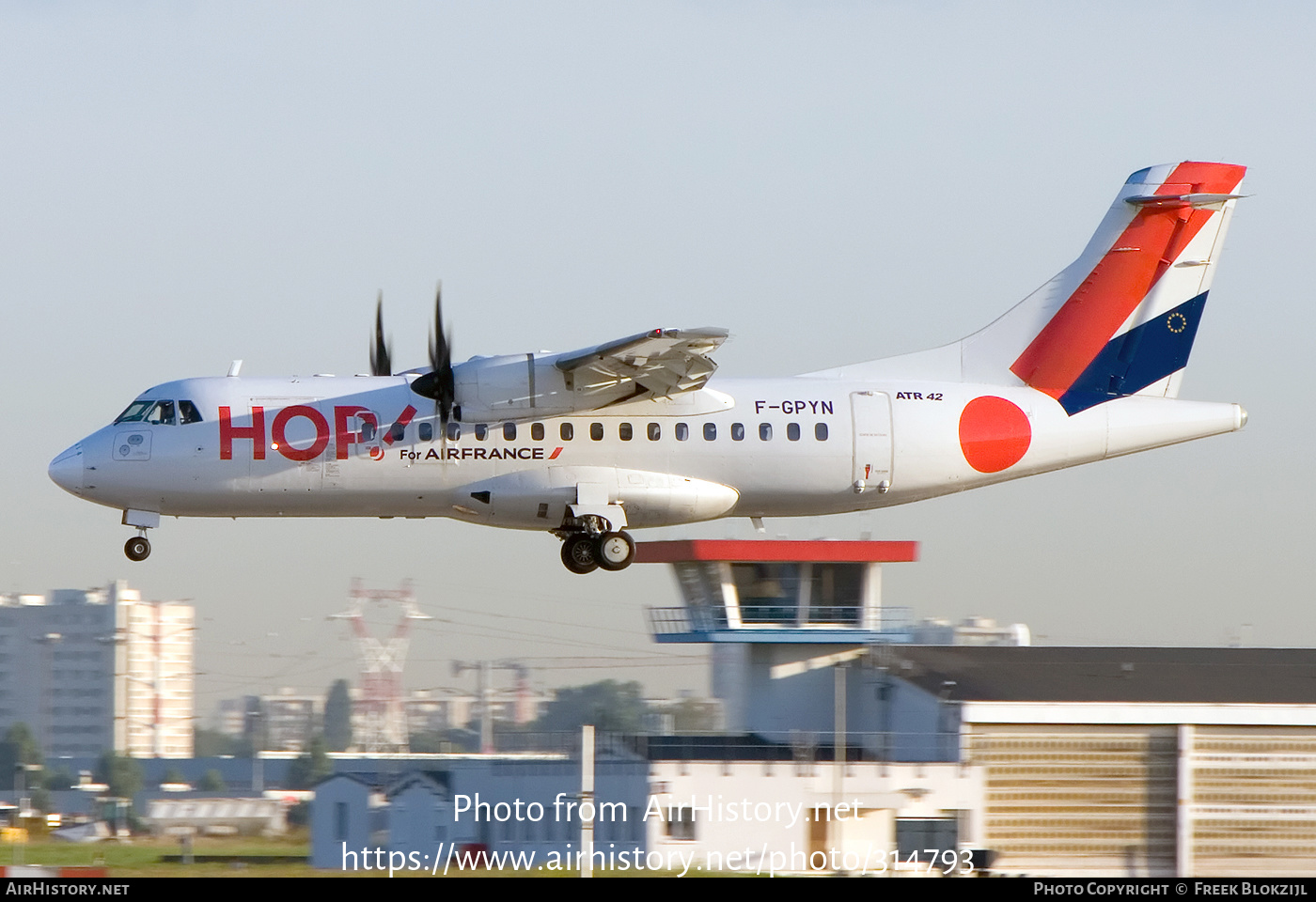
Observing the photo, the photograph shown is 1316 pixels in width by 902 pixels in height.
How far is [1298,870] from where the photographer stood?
24984 mm

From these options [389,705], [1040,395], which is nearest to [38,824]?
[1040,395]

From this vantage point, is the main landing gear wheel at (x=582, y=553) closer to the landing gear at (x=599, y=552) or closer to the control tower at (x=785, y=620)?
the landing gear at (x=599, y=552)

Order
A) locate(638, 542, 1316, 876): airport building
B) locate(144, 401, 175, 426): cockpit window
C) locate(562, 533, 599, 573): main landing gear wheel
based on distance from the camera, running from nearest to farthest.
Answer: locate(144, 401, 175, 426): cockpit window < locate(562, 533, 599, 573): main landing gear wheel < locate(638, 542, 1316, 876): airport building

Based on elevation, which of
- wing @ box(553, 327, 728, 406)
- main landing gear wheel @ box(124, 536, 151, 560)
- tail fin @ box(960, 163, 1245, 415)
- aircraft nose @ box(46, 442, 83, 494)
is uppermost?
tail fin @ box(960, 163, 1245, 415)

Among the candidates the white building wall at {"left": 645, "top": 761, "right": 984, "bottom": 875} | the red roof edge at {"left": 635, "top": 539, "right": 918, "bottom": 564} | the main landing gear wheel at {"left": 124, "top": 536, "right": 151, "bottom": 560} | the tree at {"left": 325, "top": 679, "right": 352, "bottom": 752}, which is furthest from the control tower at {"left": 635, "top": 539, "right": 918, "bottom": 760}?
the main landing gear wheel at {"left": 124, "top": 536, "right": 151, "bottom": 560}

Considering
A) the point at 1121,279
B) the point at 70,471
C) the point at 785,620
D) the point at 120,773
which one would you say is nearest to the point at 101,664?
the point at 120,773

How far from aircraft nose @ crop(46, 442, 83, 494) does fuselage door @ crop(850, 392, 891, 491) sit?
1054cm

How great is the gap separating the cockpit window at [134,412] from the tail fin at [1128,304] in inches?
462

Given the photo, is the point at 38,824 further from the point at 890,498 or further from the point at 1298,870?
the point at 1298,870

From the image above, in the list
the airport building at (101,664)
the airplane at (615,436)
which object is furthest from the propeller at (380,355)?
the airport building at (101,664)

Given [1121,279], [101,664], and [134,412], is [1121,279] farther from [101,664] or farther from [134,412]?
[101,664]

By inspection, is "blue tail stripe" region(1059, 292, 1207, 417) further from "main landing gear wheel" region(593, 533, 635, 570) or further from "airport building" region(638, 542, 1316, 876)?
"main landing gear wheel" region(593, 533, 635, 570)

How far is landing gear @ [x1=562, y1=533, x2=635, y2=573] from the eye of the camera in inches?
846

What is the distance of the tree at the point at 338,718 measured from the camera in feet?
92.3
